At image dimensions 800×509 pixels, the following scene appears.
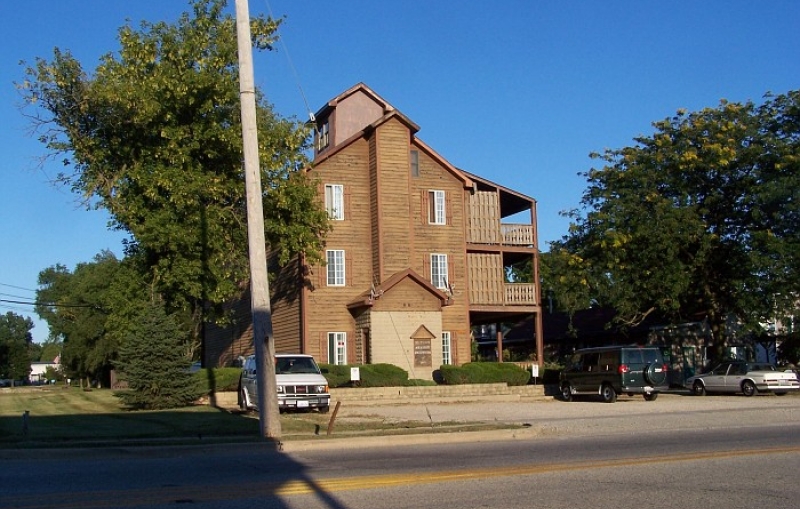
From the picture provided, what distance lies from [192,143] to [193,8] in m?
5.49

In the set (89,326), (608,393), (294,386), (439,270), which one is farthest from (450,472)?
(89,326)

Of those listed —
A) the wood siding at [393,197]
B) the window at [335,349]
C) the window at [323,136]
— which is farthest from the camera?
the window at [323,136]

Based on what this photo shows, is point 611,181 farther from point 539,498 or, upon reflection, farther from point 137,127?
point 539,498

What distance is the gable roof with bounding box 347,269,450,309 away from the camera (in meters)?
36.4

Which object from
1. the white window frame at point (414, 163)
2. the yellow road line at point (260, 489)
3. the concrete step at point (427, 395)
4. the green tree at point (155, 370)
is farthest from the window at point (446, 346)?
the yellow road line at point (260, 489)

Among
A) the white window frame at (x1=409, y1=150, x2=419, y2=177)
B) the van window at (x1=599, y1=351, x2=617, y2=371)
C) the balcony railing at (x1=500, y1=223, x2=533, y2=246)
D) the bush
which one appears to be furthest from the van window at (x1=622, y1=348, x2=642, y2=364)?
the white window frame at (x1=409, y1=150, x2=419, y2=177)

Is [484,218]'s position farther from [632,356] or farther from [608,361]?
[632,356]

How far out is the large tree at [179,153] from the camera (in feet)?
104

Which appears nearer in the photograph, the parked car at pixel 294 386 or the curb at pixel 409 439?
the curb at pixel 409 439

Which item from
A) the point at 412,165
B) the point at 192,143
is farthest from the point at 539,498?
the point at 412,165

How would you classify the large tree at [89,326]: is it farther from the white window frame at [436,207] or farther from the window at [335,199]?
the white window frame at [436,207]

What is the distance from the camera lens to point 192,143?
106 ft

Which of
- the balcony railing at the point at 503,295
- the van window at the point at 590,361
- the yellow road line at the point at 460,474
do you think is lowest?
the yellow road line at the point at 460,474

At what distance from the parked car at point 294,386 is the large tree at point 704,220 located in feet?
56.8
